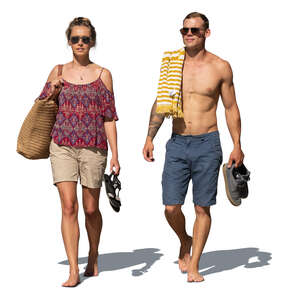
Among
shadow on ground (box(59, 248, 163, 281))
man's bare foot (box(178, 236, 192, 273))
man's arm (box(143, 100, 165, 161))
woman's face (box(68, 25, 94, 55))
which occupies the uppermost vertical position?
woman's face (box(68, 25, 94, 55))

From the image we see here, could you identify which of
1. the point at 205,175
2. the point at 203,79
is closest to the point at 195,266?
the point at 205,175

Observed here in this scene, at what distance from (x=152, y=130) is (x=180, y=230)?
1286mm

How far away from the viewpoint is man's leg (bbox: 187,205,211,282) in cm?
1217

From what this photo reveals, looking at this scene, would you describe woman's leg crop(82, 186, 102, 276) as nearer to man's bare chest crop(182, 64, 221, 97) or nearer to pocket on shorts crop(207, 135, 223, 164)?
pocket on shorts crop(207, 135, 223, 164)

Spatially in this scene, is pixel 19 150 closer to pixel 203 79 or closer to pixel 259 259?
pixel 203 79

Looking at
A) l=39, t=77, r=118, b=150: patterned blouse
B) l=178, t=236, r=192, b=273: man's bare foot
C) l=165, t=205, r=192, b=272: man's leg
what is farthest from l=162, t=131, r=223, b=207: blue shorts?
l=39, t=77, r=118, b=150: patterned blouse

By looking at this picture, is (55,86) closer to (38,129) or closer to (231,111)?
(38,129)

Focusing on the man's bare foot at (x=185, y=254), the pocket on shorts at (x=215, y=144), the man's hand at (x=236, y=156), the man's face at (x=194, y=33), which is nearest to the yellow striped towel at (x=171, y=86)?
the man's face at (x=194, y=33)

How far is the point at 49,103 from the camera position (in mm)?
12023

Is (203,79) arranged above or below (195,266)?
above

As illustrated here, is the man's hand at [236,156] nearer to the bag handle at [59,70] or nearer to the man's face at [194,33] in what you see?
the man's face at [194,33]

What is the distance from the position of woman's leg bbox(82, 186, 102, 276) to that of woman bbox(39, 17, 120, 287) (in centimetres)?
5

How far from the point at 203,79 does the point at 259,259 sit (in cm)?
260

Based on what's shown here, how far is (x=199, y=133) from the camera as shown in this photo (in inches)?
478
